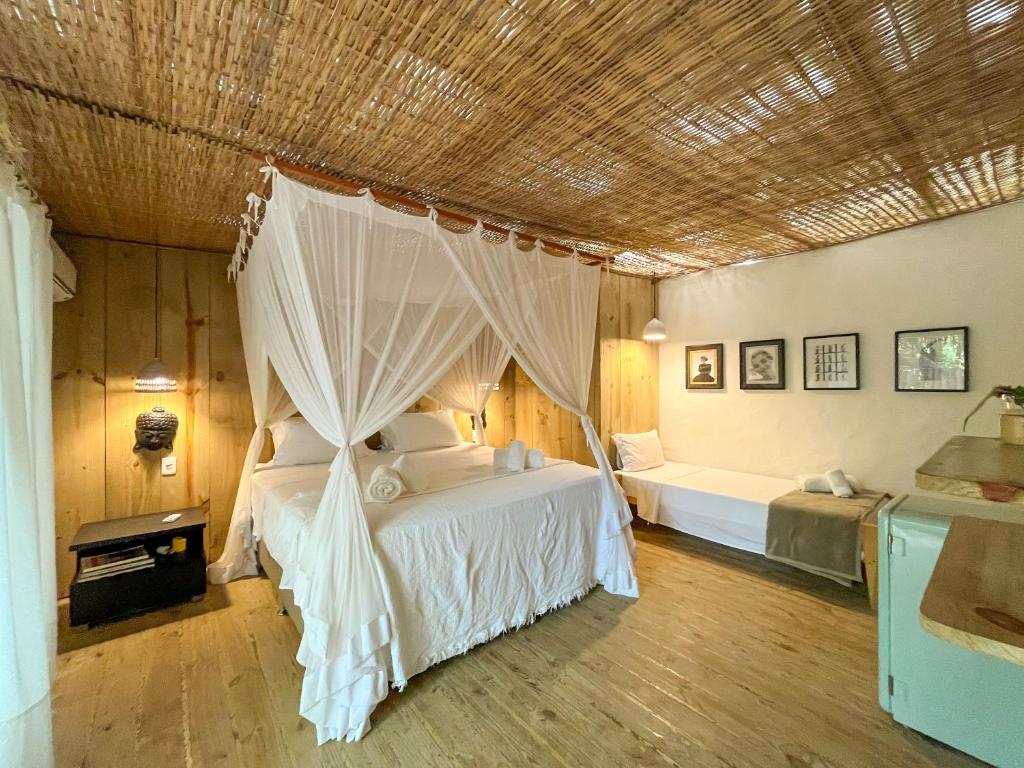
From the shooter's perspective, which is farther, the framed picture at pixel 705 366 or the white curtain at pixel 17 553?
the framed picture at pixel 705 366

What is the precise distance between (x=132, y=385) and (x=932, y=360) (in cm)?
553

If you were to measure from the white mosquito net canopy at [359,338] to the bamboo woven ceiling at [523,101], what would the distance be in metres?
0.34

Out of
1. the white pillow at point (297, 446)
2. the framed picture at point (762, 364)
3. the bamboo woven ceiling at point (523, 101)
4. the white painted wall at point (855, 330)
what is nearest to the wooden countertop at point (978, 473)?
the bamboo woven ceiling at point (523, 101)

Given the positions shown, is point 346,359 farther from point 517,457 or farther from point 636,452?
point 636,452

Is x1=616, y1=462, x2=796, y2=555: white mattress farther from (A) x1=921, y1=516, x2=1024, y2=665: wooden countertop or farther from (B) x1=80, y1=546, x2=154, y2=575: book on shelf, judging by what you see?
(B) x1=80, y1=546, x2=154, y2=575: book on shelf

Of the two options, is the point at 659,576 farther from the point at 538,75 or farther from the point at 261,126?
the point at 261,126

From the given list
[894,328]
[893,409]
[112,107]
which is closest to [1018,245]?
[894,328]

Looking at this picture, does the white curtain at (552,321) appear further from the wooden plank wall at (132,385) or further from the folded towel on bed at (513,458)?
the wooden plank wall at (132,385)

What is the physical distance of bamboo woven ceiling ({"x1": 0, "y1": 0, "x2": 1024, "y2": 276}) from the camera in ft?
4.04

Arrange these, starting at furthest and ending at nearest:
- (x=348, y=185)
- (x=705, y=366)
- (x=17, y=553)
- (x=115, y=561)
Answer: (x=705, y=366) → (x=115, y=561) → (x=348, y=185) → (x=17, y=553)

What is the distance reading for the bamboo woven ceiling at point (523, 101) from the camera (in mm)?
1231

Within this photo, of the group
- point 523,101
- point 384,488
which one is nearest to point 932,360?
point 523,101

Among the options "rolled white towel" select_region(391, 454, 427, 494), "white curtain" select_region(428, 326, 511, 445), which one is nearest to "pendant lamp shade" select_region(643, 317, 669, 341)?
"white curtain" select_region(428, 326, 511, 445)

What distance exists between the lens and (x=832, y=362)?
131 inches
